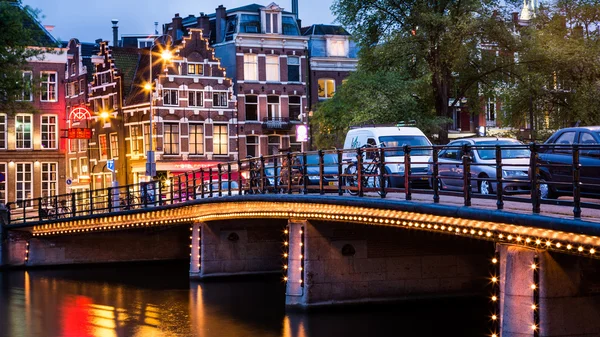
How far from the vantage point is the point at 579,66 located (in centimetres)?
4288

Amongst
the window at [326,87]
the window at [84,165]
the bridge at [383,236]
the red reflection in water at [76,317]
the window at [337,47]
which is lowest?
the red reflection in water at [76,317]

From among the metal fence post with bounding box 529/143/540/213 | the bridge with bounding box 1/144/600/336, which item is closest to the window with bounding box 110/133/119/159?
the bridge with bounding box 1/144/600/336

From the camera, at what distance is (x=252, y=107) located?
213 ft

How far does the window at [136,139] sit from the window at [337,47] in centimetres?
1365

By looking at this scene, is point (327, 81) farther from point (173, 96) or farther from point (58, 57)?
point (58, 57)

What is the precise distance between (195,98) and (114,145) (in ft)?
22.3

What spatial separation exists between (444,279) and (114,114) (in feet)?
138

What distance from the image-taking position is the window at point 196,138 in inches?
2472

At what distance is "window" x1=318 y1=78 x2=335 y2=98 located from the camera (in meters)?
68.1

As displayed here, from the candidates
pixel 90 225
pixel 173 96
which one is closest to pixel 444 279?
pixel 90 225

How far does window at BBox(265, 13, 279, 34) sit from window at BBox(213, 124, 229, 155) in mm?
6590

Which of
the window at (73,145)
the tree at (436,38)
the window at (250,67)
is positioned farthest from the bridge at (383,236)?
the window at (73,145)

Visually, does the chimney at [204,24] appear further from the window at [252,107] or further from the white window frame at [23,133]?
the white window frame at [23,133]

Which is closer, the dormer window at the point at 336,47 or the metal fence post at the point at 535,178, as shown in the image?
the metal fence post at the point at 535,178
